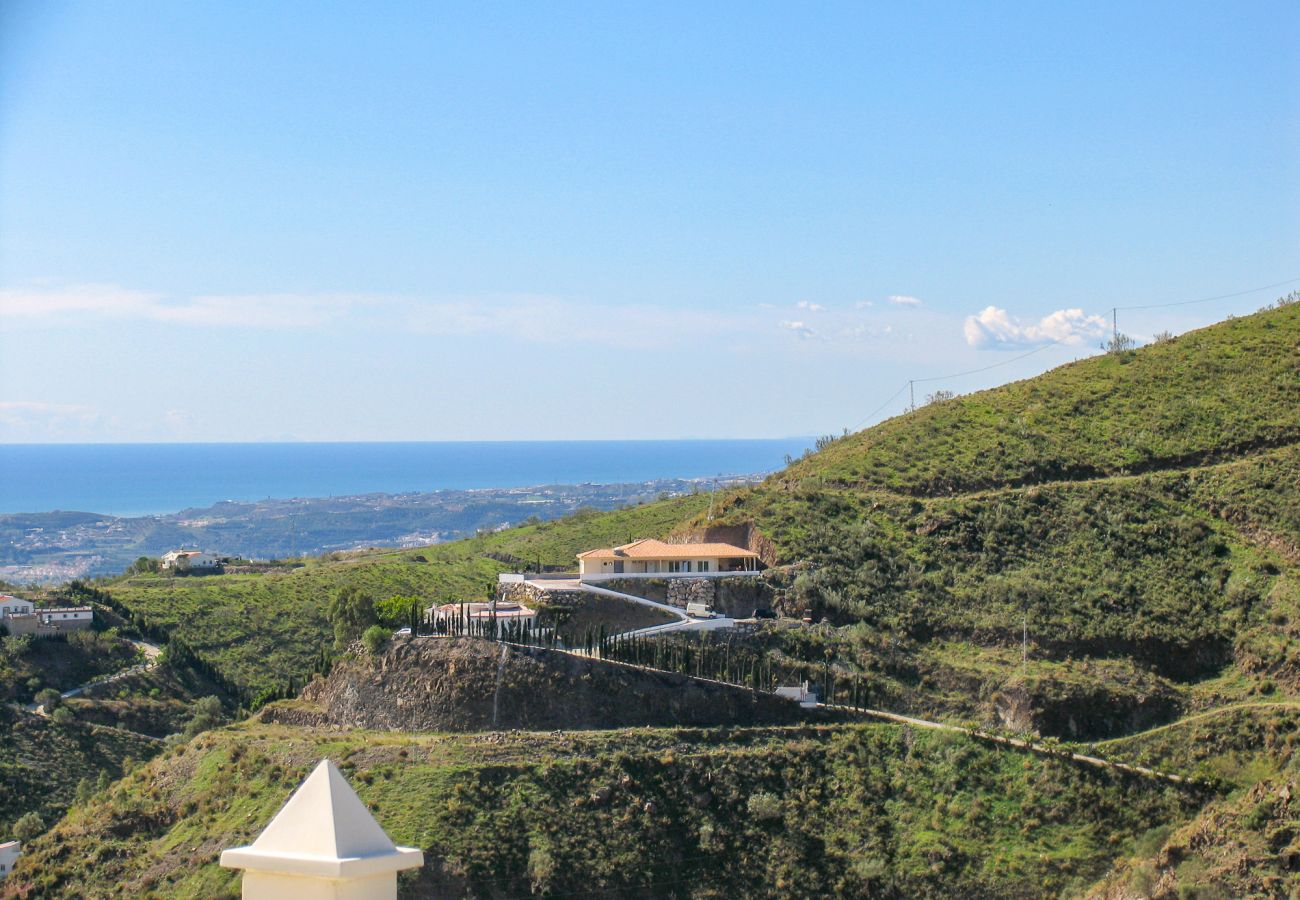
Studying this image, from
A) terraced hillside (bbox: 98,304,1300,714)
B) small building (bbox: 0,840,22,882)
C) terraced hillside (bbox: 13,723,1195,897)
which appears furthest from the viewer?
terraced hillside (bbox: 98,304,1300,714)

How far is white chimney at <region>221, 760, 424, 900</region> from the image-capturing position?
26.6ft

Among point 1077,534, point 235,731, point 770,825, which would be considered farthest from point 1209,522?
point 235,731

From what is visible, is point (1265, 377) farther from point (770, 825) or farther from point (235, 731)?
point (235, 731)

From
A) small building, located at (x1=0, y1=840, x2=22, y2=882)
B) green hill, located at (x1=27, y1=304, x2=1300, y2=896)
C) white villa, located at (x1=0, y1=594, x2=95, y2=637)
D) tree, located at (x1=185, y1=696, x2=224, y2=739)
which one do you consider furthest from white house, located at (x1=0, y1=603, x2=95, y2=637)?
small building, located at (x1=0, y1=840, x2=22, y2=882)

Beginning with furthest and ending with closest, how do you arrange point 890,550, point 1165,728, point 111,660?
point 111,660
point 890,550
point 1165,728

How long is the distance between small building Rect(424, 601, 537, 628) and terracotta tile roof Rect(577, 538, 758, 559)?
502 centimetres

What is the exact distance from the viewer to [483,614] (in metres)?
53.8

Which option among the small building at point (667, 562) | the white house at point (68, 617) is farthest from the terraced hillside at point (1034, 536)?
the white house at point (68, 617)

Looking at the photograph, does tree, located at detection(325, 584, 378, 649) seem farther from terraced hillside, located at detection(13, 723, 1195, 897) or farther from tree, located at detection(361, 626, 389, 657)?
terraced hillside, located at detection(13, 723, 1195, 897)

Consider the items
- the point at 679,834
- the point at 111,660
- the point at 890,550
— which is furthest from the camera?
the point at 111,660

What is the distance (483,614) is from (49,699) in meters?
25.4

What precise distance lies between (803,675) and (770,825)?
7888 millimetres

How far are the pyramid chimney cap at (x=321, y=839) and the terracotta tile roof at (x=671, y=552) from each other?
1965 inches

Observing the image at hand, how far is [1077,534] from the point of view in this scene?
62.8 meters
